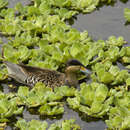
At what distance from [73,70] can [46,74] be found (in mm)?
454

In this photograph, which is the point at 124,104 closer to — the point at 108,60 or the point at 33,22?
the point at 108,60

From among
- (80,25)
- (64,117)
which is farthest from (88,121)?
(80,25)

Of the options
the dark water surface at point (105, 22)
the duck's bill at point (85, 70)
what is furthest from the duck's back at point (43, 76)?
the dark water surface at point (105, 22)

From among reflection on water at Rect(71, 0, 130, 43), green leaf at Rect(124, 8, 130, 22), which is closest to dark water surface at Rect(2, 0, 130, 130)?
reflection on water at Rect(71, 0, 130, 43)

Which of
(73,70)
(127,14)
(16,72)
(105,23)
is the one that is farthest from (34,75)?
(127,14)

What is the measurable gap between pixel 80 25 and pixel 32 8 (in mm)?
1096

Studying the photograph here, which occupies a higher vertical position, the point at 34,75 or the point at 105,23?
the point at 105,23

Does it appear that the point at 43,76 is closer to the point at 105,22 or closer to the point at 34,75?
the point at 34,75

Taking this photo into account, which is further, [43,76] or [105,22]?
[105,22]

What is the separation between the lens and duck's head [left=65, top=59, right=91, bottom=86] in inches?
291

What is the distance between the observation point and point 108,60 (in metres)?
8.06

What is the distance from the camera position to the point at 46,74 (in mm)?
7371

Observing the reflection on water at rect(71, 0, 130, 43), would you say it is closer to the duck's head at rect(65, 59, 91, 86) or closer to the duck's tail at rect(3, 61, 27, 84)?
the duck's head at rect(65, 59, 91, 86)

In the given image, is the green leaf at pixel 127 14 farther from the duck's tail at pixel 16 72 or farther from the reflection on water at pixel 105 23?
the duck's tail at pixel 16 72
